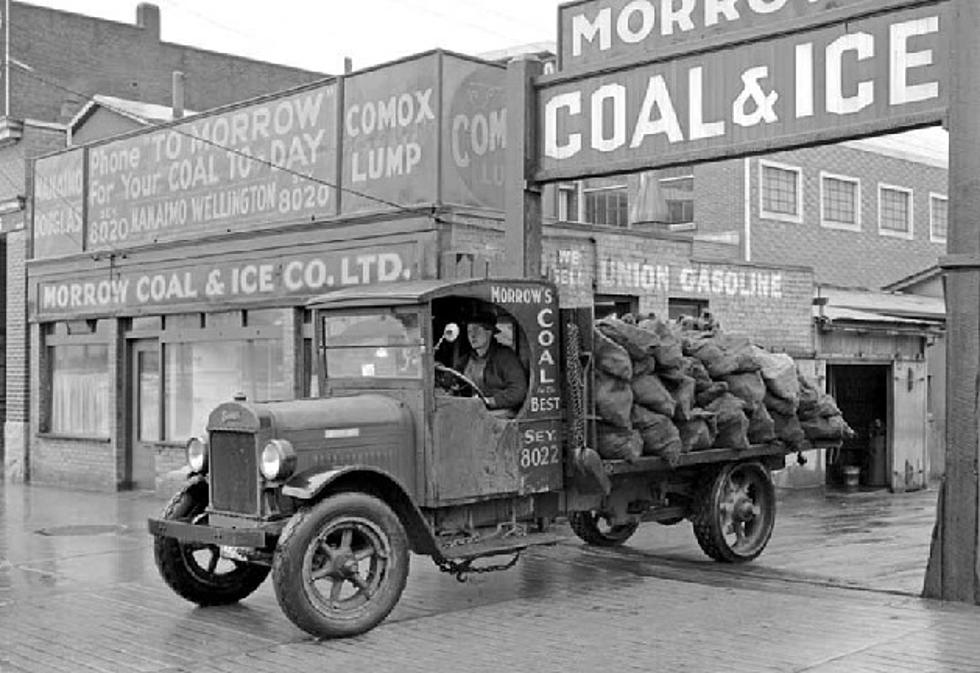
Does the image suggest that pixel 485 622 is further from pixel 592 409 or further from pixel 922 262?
pixel 922 262

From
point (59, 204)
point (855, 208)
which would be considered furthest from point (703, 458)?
point (855, 208)

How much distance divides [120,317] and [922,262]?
65.1 ft

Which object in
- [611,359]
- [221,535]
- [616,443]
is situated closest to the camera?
[221,535]

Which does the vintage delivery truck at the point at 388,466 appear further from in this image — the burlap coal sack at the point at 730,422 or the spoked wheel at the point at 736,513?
the spoked wheel at the point at 736,513

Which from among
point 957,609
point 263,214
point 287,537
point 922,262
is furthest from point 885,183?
point 287,537

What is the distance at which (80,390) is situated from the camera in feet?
63.5

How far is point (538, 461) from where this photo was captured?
Answer: 31.8 ft

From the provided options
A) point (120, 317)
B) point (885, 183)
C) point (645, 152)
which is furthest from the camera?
point (885, 183)

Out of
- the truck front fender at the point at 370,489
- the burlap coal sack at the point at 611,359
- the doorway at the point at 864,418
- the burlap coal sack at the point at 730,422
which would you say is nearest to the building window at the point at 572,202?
the doorway at the point at 864,418

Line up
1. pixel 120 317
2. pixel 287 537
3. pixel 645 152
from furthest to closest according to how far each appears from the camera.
A: 1. pixel 120 317
2. pixel 645 152
3. pixel 287 537

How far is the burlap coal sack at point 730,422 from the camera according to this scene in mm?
10969

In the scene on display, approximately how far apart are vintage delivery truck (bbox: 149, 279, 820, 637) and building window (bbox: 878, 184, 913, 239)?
20164 millimetres

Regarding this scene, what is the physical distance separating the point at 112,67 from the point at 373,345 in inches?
961

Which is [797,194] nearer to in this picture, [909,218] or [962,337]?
[909,218]
